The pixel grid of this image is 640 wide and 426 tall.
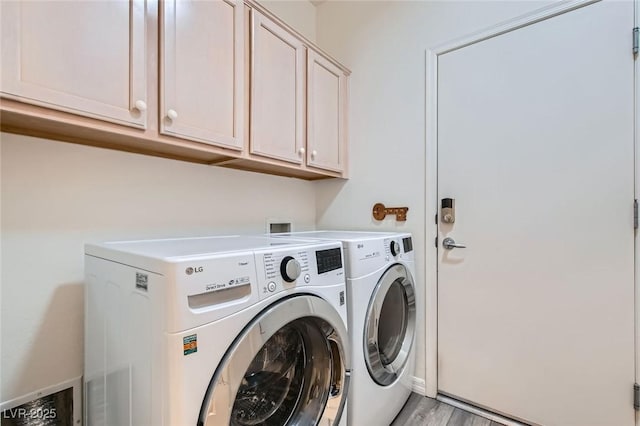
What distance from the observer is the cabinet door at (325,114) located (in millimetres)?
1849

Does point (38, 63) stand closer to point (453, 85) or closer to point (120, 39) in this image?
point (120, 39)

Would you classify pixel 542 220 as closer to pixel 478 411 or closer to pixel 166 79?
pixel 478 411

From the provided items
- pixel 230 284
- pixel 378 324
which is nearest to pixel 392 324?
pixel 378 324

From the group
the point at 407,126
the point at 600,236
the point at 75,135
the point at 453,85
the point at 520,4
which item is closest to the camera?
the point at 75,135

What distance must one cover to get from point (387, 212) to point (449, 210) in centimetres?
39

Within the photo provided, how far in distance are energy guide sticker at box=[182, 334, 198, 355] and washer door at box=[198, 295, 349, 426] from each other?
0.98 feet

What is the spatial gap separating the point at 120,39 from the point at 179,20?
252mm

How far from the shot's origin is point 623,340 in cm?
136

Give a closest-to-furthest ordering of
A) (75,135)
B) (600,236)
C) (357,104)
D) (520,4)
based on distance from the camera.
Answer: (75,135)
(600,236)
(520,4)
(357,104)

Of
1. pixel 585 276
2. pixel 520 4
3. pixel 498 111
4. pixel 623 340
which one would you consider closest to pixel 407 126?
pixel 498 111

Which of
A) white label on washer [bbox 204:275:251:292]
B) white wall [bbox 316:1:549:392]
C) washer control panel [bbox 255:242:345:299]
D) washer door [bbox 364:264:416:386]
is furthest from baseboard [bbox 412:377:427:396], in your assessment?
white label on washer [bbox 204:275:251:292]

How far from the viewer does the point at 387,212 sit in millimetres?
2025

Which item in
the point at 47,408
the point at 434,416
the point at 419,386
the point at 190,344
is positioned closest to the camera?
the point at 190,344

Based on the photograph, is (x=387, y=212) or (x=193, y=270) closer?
(x=193, y=270)
